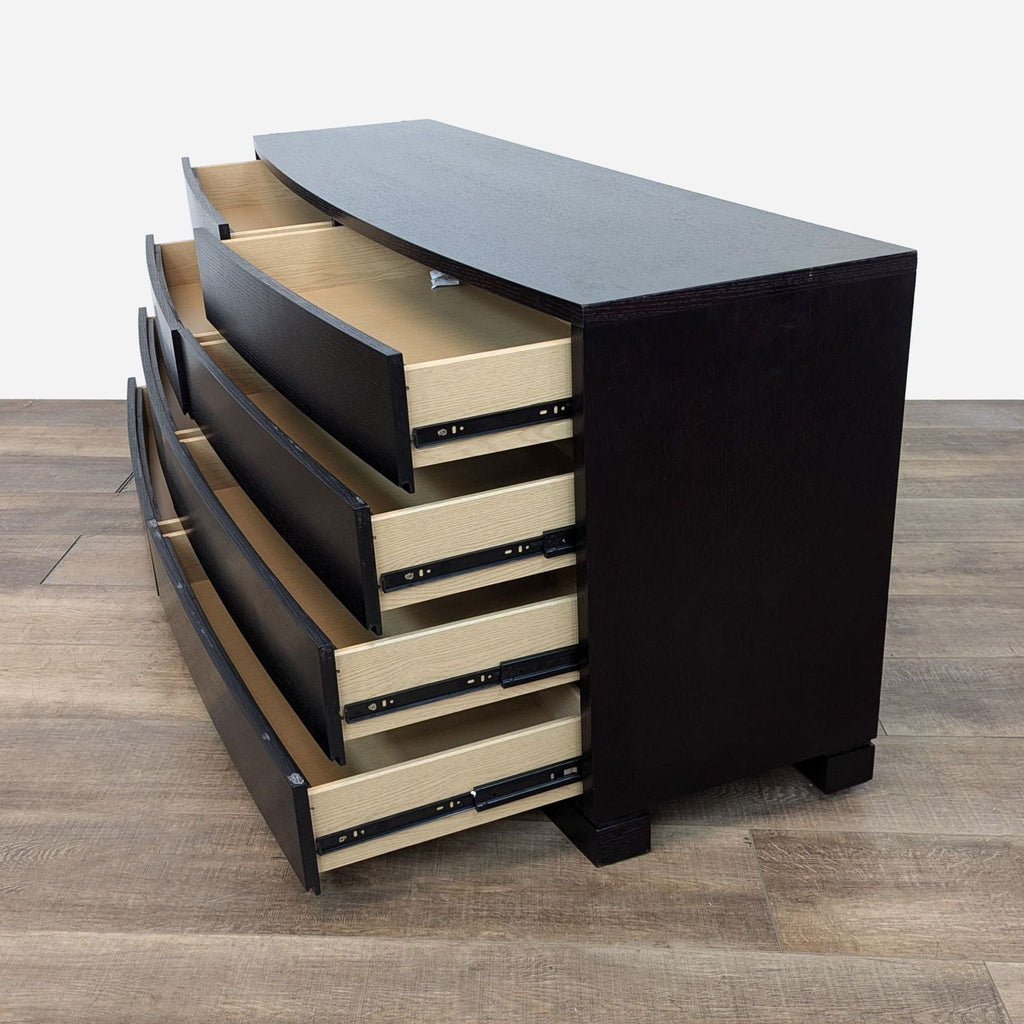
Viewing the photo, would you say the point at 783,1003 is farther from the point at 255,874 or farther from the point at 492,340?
the point at 492,340

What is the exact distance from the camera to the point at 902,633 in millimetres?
2088

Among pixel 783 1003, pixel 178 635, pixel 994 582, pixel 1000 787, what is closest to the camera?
pixel 783 1003

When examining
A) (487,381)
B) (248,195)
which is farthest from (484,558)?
(248,195)

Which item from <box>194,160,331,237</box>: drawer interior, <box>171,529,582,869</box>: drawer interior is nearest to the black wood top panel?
<box>194,160,331,237</box>: drawer interior

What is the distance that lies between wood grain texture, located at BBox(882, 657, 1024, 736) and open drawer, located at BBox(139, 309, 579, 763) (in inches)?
25.2

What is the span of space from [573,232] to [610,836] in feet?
2.46

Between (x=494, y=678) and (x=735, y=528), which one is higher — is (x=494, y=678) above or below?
below

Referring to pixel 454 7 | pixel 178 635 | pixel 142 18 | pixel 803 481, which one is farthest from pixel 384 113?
pixel 803 481

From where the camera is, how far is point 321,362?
1401 millimetres

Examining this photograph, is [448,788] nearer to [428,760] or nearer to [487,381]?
[428,760]

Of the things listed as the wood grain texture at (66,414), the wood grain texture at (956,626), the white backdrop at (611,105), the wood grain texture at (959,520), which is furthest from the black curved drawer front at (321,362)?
the white backdrop at (611,105)

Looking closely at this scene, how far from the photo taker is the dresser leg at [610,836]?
155 cm

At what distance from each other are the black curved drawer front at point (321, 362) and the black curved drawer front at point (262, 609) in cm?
20

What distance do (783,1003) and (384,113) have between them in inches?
102
